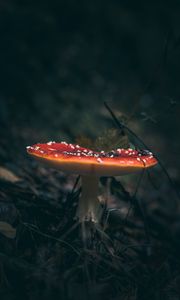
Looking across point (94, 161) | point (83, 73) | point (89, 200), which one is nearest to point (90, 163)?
point (94, 161)

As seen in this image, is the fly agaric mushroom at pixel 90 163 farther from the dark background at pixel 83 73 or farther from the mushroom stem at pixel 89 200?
the dark background at pixel 83 73

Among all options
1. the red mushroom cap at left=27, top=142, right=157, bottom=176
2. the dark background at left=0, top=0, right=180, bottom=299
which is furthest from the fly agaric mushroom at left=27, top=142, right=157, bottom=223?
the dark background at left=0, top=0, right=180, bottom=299

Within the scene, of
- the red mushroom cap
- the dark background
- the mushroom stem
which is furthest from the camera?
the dark background

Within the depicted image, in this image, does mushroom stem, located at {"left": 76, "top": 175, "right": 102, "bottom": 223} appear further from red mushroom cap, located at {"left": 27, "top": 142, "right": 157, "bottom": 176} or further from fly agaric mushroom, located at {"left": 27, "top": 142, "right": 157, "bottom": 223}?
red mushroom cap, located at {"left": 27, "top": 142, "right": 157, "bottom": 176}

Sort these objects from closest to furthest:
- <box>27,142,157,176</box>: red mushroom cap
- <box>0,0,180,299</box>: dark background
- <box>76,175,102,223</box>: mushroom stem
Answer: <box>27,142,157,176</box>: red mushroom cap < <box>76,175,102,223</box>: mushroom stem < <box>0,0,180,299</box>: dark background

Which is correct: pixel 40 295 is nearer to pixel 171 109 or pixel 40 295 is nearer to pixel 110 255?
pixel 110 255

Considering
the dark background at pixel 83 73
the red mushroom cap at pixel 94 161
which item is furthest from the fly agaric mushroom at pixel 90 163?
the dark background at pixel 83 73
